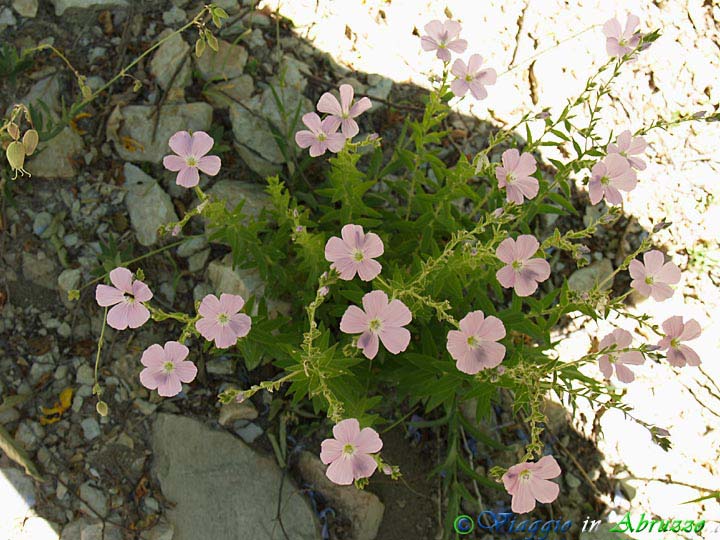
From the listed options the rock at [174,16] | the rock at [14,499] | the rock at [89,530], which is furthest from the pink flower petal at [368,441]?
the rock at [174,16]

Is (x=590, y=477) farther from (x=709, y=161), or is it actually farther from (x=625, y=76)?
(x=625, y=76)

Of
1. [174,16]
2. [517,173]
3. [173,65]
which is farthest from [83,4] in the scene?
[517,173]

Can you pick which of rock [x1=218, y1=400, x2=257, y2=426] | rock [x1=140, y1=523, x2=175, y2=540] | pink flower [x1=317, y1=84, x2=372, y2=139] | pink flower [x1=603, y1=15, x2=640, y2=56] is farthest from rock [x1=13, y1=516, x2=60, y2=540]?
pink flower [x1=603, y1=15, x2=640, y2=56]

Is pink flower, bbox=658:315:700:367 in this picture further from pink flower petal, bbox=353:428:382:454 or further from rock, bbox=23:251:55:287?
rock, bbox=23:251:55:287

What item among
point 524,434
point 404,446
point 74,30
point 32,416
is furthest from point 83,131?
point 524,434

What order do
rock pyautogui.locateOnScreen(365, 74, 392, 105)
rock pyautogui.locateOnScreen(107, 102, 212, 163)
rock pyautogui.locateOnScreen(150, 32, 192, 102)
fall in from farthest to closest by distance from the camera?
rock pyautogui.locateOnScreen(365, 74, 392, 105) → rock pyautogui.locateOnScreen(150, 32, 192, 102) → rock pyautogui.locateOnScreen(107, 102, 212, 163)

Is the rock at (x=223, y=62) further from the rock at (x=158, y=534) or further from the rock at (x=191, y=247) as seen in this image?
the rock at (x=158, y=534)
